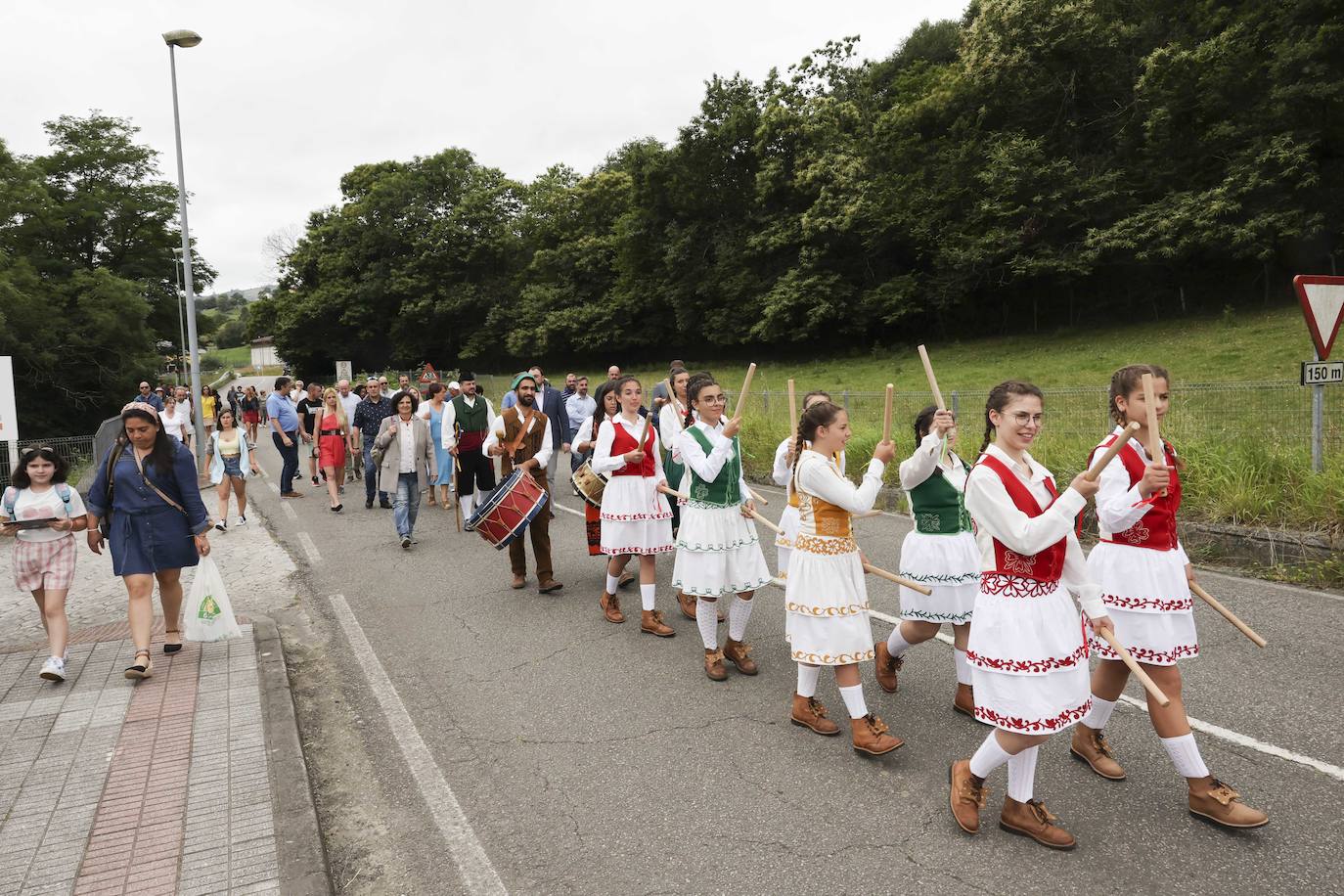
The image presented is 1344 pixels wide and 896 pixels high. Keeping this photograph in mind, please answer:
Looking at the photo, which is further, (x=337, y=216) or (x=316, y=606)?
(x=337, y=216)

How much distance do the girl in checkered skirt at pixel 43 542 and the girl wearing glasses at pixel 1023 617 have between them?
588 centimetres

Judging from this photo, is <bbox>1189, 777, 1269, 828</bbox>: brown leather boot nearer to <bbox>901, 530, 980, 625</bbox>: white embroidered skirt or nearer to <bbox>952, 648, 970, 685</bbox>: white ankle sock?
<bbox>952, 648, 970, 685</bbox>: white ankle sock

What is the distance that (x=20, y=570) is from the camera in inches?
231

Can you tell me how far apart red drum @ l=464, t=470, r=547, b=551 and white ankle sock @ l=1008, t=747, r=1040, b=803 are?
4797mm

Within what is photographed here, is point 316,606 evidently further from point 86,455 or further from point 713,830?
point 86,455

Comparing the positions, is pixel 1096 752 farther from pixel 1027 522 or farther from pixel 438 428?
pixel 438 428

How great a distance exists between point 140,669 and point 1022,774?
5468 millimetres

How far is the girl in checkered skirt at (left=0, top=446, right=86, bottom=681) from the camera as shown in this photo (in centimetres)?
587

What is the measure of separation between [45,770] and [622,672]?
3213 millimetres

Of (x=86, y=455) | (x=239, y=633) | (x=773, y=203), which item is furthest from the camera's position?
(x=773, y=203)

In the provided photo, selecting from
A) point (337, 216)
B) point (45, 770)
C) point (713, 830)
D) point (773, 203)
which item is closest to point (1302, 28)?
point (773, 203)

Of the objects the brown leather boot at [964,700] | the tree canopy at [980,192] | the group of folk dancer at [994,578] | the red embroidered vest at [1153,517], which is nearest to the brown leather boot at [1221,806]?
the group of folk dancer at [994,578]

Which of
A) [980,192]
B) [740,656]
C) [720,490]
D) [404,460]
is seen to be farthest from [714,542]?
[980,192]

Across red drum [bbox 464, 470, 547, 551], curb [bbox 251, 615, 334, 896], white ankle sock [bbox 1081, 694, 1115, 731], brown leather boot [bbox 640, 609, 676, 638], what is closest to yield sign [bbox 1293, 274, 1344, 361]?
white ankle sock [bbox 1081, 694, 1115, 731]
